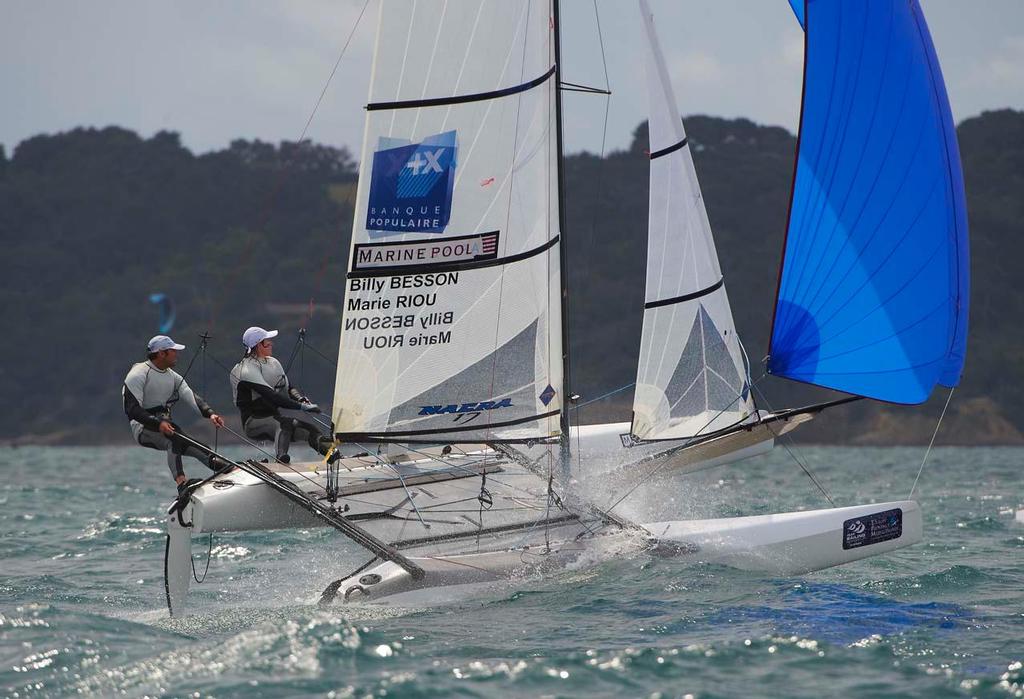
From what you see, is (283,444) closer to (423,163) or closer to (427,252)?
(427,252)

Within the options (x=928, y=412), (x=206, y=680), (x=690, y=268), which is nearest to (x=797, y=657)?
(x=206, y=680)

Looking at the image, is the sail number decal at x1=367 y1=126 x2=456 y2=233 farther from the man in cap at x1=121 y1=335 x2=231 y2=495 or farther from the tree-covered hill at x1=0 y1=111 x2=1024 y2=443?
the tree-covered hill at x1=0 y1=111 x2=1024 y2=443

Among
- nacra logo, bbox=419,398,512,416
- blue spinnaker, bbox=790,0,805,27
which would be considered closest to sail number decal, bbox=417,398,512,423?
nacra logo, bbox=419,398,512,416

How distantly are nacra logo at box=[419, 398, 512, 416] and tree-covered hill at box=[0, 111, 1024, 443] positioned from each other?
35.0 m

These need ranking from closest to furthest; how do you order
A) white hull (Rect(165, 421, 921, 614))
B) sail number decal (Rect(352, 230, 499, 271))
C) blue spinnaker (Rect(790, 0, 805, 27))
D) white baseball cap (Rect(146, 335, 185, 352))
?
white hull (Rect(165, 421, 921, 614)), white baseball cap (Rect(146, 335, 185, 352)), sail number decal (Rect(352, 230, 499, 271)), blue spinnaker (Rect(790, 0, 805, 27))

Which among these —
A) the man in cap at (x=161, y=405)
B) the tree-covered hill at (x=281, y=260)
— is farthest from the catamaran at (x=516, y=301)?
the tree-covered hill at (x=281, y=260)

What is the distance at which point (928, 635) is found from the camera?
6637mm

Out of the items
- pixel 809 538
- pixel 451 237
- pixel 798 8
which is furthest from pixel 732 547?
pixel 798 8

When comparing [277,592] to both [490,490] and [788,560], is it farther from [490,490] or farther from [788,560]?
[788,560]

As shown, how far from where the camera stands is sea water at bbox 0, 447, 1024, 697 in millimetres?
5707

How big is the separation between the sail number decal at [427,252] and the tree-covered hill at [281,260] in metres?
35.1

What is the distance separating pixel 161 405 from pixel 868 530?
4563mm

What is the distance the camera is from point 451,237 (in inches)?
328

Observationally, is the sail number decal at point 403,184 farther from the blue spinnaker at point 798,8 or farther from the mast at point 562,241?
the blue spinnaker at point 798,8
